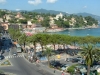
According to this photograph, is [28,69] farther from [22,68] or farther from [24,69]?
[22,68]

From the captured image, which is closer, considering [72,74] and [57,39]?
[72,74]

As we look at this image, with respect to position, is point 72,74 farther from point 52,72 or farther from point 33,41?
point 33,41

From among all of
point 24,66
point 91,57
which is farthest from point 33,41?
point 91,57

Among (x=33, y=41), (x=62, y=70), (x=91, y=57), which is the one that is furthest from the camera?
(x=33, y=41)

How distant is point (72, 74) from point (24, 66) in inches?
426

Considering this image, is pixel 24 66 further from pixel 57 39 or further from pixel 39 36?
pixel 57 39

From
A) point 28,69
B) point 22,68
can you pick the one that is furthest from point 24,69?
point 22,68

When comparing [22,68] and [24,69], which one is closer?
[24,69]

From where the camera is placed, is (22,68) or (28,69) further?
(22,68)

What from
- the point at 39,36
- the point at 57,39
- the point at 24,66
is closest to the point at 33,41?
the point at 39,36

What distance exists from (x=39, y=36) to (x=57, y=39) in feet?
20.6

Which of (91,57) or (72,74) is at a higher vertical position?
(91,57)

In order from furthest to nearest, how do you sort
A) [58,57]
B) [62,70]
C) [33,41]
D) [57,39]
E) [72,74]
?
1. [57,39]
2. [33,41]
3. [58,57]
4. [62,70]
5. [72,74]

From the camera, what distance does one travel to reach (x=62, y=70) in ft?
129
